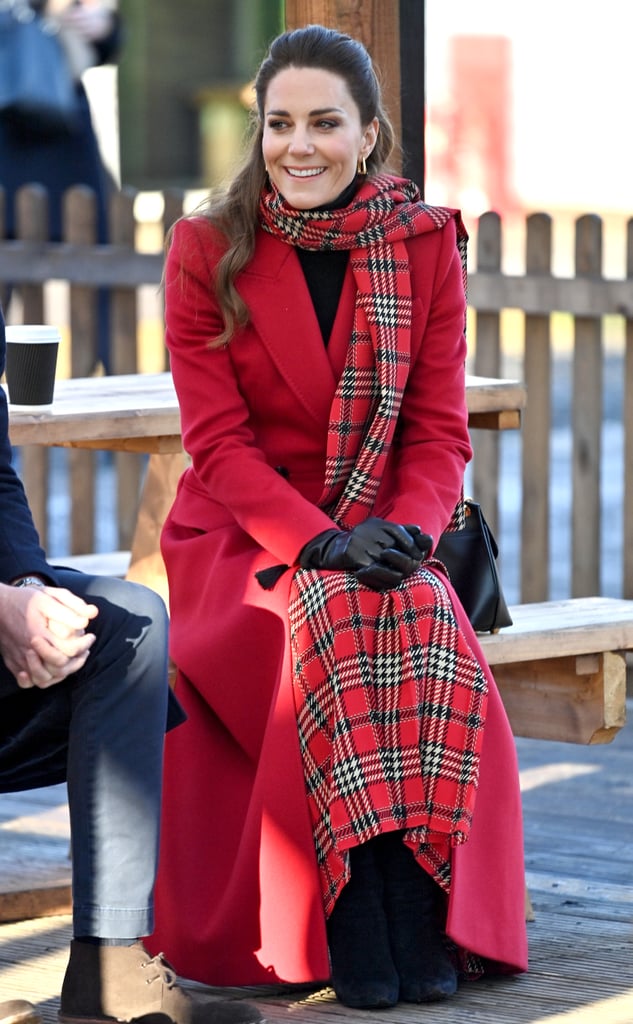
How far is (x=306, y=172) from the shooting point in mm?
3361

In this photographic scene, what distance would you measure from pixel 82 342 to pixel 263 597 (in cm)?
307

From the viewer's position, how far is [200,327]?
132 inches

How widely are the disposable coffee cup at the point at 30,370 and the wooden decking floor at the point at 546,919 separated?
948 millimetres

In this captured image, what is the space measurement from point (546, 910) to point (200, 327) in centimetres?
130

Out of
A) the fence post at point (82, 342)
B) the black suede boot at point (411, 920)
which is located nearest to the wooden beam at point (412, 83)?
the black suede boot at point (411, 920)

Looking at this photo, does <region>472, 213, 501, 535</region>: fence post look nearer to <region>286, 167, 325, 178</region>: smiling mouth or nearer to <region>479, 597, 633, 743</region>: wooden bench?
<region>479, 597, 633, 743</region>: wooden bench

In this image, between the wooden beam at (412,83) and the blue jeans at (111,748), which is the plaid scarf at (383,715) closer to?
the blue jeans at (111,748)

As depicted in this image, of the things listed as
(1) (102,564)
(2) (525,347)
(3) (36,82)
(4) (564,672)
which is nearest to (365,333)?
(4) (564,672)

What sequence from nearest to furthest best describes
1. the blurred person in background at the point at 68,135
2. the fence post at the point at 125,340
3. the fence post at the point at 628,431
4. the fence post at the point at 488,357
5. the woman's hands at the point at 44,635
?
the woman's hands at the point at 44,635
the fence post at the point at 628,431
the fence post at the point at 488,357
the fence post at the point at 125,340
the blurred person in background at the point at 68,135

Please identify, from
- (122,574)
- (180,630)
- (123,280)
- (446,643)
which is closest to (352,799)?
(446,643)

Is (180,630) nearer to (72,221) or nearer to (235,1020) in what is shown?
(235,1020)

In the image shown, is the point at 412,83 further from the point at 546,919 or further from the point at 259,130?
the point at 546,919


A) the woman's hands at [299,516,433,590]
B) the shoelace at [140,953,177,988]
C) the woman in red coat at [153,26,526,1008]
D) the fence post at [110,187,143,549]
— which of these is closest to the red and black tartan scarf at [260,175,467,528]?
the woman in red coat at [153,26,526,1008]

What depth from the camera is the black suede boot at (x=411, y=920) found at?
3070mm
